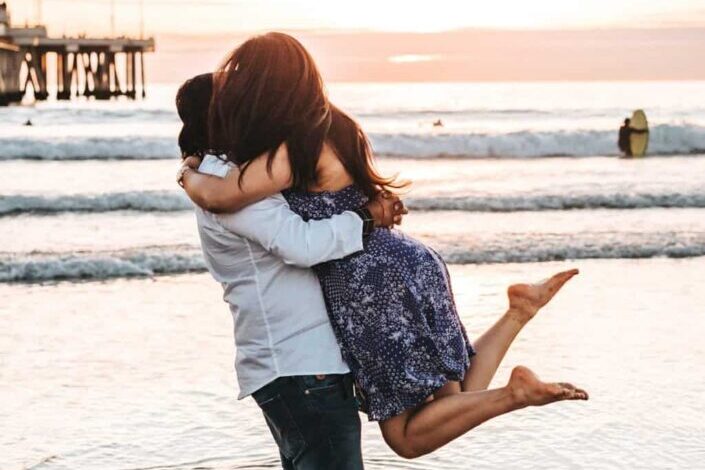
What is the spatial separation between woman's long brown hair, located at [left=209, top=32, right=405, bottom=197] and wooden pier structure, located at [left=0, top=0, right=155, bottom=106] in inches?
1829

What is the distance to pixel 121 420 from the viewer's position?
4934 millimetres

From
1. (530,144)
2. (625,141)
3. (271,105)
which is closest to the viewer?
(271,105)

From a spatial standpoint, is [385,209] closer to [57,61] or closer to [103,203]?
[103,203]

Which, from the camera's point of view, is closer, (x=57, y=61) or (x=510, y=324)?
(x=510, y=324)

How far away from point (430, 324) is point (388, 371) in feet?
0.46

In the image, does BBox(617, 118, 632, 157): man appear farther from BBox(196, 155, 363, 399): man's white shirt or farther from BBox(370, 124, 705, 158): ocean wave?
BBox(196, 155, 363, 399): man's white shirt

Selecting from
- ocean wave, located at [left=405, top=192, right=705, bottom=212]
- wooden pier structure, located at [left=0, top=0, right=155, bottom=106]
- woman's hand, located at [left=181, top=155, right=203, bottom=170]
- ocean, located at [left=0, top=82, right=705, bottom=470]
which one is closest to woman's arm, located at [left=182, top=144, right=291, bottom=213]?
woman's hand, located at [left=181, top=155, right=203, bottom=170]

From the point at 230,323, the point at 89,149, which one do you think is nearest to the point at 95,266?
the point at 230,323

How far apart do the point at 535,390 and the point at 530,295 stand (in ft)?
1.41

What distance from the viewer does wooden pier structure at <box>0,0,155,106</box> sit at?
4881 cm

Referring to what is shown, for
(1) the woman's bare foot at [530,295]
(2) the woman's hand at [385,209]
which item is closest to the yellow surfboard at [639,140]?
(1) the woman's bare foot at [530,295]

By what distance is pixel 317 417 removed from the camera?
263 cm

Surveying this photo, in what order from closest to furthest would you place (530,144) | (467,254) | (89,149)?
(467,254) → (89,149) → (530,144)

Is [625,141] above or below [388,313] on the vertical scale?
below
